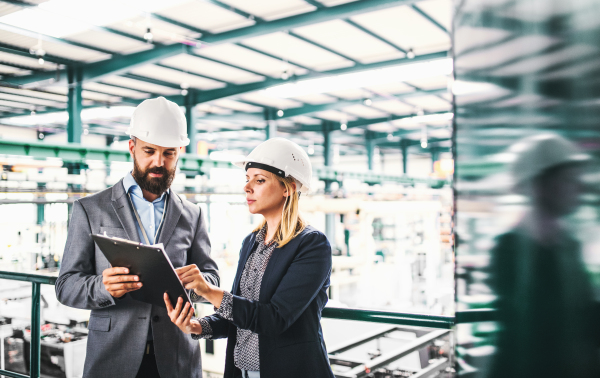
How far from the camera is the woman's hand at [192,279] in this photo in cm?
165

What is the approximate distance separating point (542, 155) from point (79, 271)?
1.79m

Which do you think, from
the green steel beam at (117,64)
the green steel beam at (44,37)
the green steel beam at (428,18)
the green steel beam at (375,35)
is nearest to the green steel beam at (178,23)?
the green steel beam at (117,64)

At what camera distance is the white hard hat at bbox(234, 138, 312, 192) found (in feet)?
6.03

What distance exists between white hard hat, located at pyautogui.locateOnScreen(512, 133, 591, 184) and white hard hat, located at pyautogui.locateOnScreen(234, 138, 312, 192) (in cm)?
122

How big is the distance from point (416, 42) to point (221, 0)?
13.3 ft

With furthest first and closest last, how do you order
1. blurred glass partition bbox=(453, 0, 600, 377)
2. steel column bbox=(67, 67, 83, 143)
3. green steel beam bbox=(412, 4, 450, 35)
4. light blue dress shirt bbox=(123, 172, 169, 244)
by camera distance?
steel column bbox=(67, 67, 83, 143) < green steel beam bbox=(412, 4, 450, 35) < light blue dress shirt bbox=(123, 172, 169, 244) < blurred glass partition bbox=(453, 0, 600, 377)

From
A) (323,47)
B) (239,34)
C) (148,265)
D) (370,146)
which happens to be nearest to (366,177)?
(370,146)

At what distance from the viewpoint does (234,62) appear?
1062cm

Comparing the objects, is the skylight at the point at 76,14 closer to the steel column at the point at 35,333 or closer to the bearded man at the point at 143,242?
the steel column at the point at 35,333

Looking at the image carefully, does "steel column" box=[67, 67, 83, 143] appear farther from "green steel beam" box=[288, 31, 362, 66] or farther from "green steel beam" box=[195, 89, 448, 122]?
"green steel beam" box=[288, 31, 362, 66]

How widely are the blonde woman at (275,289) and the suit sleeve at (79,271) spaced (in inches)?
14.7

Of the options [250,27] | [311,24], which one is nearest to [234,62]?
[250,27]

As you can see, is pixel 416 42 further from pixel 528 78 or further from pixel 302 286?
pixel 528 78

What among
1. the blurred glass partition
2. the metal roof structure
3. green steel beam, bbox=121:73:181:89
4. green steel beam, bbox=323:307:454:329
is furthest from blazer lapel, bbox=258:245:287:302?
green steel beam, bbox=121:73:181:89
